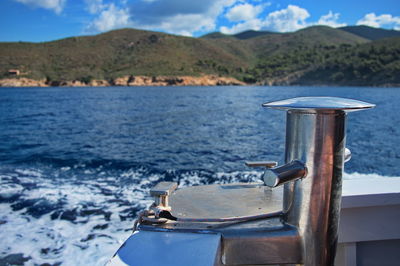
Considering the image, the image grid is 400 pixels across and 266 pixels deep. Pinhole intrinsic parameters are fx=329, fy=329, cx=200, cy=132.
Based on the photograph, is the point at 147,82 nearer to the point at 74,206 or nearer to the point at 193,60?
the point at 193,60

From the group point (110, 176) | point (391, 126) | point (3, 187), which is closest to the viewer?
point (3, 187)

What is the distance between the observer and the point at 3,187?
550cm

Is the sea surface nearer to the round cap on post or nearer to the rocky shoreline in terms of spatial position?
the round cap on post

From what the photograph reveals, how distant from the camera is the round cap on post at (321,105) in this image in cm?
89

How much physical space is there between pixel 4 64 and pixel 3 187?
77076 mm

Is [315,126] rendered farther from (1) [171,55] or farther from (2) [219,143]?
(1) [171,55]

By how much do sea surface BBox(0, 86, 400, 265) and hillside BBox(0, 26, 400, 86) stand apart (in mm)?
54787

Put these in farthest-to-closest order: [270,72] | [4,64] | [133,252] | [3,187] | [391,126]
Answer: [270,72] < [4,64] < [391,126] < [3,187] < [133,252]

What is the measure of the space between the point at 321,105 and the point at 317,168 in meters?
0.18

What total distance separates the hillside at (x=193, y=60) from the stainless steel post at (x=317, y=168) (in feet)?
227

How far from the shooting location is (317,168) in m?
0.93

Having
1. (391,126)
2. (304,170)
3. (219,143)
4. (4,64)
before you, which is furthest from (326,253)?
(4,64)

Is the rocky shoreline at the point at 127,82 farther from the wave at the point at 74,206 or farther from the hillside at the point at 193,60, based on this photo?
the wave at the point at 74,206

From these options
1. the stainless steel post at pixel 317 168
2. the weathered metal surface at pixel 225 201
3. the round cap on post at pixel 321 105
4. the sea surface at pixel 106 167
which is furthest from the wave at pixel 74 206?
the round cap on post at pixel 321 105
